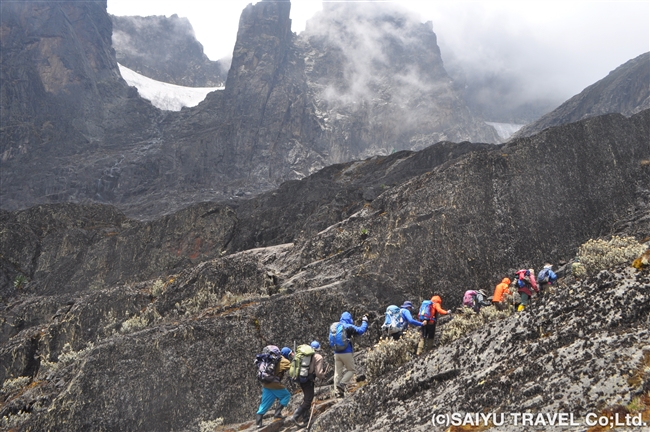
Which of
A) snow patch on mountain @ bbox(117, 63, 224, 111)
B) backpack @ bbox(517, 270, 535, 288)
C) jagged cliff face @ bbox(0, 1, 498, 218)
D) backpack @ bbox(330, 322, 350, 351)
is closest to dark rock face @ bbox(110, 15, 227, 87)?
snow patch on mountain @ bbox(117, 63, 224, 111)

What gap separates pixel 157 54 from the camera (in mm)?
191375

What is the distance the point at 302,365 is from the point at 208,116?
11681cm

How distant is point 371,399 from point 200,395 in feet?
22.1

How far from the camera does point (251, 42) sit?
13800cm

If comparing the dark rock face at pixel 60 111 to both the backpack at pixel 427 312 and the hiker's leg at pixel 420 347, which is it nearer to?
the backpack at pixel 427 312

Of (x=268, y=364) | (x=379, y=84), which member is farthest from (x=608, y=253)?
(x=379, y=84)

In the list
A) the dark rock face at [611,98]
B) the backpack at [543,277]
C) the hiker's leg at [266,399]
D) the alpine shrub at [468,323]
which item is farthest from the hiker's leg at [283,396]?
the dark rock face at [611,98]

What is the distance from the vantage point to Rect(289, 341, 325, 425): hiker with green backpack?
1093 cm

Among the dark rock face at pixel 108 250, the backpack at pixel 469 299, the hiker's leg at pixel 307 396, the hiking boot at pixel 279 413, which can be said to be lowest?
the hiking boot at pixel 279 413

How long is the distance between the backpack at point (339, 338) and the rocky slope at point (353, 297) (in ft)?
5.00

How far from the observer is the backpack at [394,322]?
1308 centimetres

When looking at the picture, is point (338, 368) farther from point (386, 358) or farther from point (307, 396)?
point (386, 358)

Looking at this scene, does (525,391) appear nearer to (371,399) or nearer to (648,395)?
(648,395)

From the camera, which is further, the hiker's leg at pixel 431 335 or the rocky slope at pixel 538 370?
the hiker's leg at pixel 431 335
